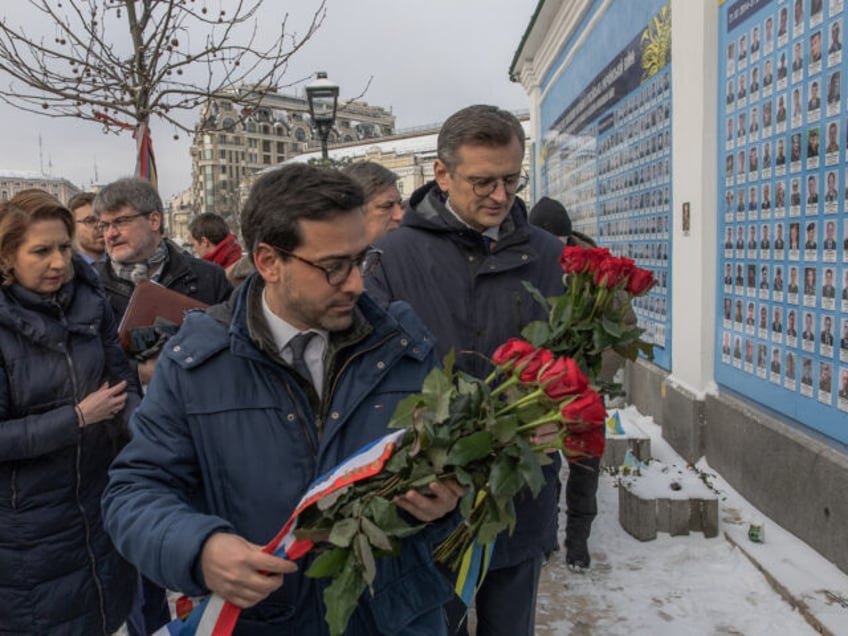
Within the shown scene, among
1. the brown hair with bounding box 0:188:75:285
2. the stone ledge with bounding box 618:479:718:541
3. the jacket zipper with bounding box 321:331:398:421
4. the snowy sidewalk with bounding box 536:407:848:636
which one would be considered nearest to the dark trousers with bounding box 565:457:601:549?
the snowy sidewalk with bounding box 536:407:848:636

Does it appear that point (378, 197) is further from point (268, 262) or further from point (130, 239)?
point (268, 262)

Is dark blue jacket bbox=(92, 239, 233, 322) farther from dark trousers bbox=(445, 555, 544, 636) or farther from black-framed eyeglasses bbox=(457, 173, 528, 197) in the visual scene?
dark trousers bbox=(445, 555, 544, 636)

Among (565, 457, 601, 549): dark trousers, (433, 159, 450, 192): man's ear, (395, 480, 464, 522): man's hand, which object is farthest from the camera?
(565, 457, 601, 549): dark trousers

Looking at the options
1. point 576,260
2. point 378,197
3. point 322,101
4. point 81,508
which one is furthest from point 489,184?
point 322,101

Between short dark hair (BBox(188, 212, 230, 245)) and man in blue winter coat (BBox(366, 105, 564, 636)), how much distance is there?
401cm

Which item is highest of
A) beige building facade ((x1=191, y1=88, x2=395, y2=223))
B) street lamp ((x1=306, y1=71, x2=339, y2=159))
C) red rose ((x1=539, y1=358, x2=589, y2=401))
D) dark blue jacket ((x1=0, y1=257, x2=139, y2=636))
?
beige building facade ((x1=191, y1=88, x2=395, y2=223))

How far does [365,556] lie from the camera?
1432 mm

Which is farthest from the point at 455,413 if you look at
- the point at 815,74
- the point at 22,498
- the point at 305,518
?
the point at 815,74

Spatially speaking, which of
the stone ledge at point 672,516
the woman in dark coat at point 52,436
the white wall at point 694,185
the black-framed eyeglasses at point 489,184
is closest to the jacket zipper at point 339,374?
the black-framed eyeglasses at point 489,184

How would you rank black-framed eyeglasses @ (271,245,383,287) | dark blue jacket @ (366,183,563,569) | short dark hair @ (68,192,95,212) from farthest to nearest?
Result: short dark hair @ (68,192,95,212) → dark blue jacket @ (366,183,563,569) → black-framed eyeglasses @ (271,245,383,287)

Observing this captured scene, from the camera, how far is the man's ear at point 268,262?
1.81 meters

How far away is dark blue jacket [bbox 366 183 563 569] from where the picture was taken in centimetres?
259

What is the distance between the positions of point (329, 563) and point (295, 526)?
102 mm

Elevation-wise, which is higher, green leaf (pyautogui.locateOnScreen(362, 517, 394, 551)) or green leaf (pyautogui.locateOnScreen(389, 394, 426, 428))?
green leaf (pyautogui.locateOnScreen(389, 394, 426, 428))
